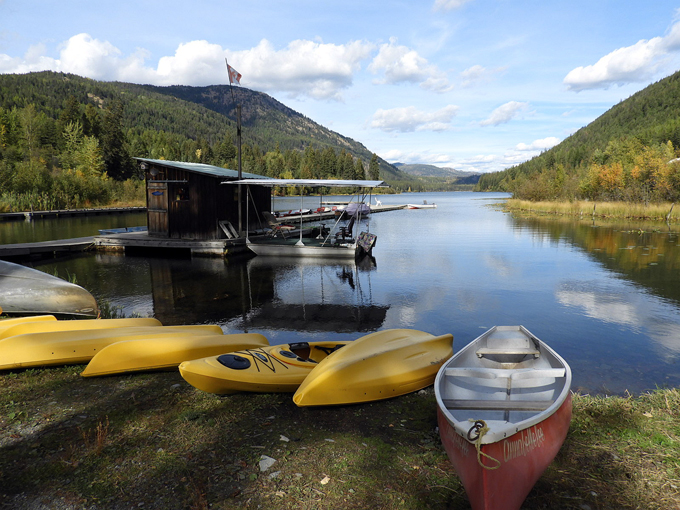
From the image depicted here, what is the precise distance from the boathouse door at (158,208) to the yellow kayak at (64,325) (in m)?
14.2

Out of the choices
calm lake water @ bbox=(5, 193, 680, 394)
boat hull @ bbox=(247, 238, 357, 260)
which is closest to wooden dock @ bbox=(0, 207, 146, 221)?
calm lake water @ bbox=(5, 193, 680, 394)

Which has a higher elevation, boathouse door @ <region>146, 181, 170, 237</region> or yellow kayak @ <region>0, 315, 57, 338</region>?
boathouse door @ <region>146, 181, 170, 237</region>

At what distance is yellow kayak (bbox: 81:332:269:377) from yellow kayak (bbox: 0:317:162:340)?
4.09 ft

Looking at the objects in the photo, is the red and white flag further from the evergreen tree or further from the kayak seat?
the evergreen tree

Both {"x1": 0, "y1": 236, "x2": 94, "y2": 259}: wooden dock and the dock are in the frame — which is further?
the dock

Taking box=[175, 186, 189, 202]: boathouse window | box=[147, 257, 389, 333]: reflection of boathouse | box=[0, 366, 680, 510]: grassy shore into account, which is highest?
box=[175, 186, 189, 202]: boathouse window

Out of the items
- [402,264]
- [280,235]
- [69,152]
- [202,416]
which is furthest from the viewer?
[69,152]

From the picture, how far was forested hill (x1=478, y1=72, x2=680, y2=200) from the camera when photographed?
43.7 meters

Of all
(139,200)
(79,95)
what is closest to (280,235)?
(139,200)

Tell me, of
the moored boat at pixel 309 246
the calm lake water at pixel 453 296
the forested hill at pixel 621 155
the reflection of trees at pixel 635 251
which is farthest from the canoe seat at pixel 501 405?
the forested hill at pixel 621 155

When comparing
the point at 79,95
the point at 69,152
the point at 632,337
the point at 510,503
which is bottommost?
the point at 632,337

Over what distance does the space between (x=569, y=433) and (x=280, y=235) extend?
1749 cm

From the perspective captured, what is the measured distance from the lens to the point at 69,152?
229 ft

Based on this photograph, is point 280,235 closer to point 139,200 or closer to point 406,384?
point 406,384
